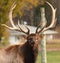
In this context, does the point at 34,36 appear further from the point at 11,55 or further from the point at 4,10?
the point at 4,10

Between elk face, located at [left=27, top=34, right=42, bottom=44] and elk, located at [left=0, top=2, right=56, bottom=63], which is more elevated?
elk face, located at [left=27, top=34, right=42, bottom=44]

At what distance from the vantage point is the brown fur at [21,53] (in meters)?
16.2

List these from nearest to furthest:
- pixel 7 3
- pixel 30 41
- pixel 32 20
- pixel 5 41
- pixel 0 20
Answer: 1. pixel 30 41
2. pixel 7 3
3. pixel 0 20
4. pixel 5 41
5. pixel 32 20

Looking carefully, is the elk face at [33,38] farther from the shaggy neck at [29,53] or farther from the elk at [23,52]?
the shaggy neck at [29,53]

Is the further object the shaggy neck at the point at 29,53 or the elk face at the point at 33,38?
the shaggy neck at the point at 29,53

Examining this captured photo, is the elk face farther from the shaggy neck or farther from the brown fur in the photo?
the shaggy neck

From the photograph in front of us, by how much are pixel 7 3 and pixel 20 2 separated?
143cm

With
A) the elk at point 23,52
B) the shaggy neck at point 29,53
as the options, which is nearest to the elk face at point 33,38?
the elk at point 23,52

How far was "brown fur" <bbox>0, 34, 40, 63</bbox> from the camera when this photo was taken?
53.1ft

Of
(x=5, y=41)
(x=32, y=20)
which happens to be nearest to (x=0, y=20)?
(x=5, y=41)

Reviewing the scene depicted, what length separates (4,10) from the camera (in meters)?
22.4

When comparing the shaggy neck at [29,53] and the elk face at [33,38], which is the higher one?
the elk face at [33,38]

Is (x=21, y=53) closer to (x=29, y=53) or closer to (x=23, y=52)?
(x=23, y=52)

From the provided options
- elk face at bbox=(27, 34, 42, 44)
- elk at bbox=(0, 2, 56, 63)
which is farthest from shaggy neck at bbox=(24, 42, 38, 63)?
elk face at bbox=(27, 34, 42, 44)
